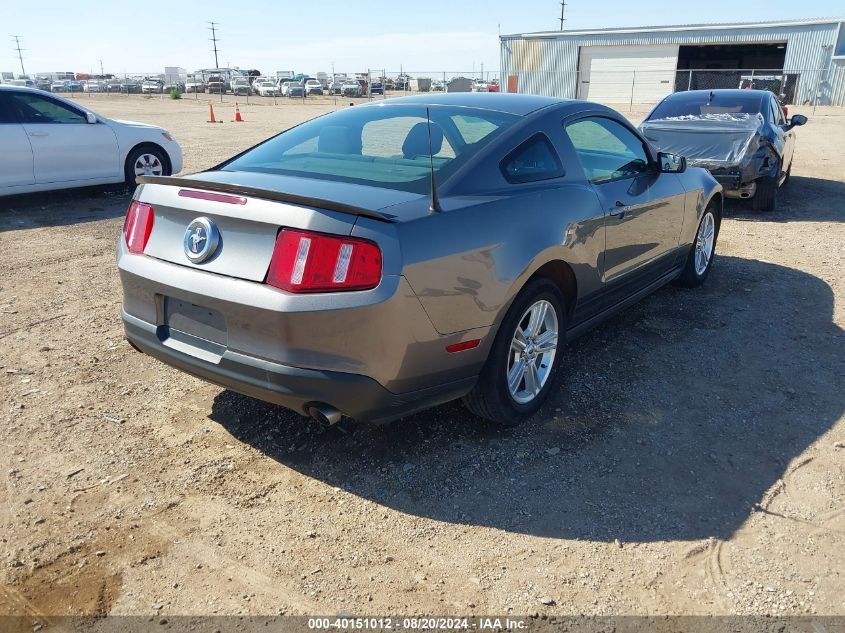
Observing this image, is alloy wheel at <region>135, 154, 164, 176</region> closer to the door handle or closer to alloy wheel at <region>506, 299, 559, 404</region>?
the door handle

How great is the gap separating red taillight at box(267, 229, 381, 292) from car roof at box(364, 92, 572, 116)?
5.28 feet

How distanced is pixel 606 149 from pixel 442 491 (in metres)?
2.56

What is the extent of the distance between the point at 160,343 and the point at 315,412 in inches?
34.4

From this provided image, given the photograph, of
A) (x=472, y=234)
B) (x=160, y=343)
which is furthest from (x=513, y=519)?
(x=160, y=343)

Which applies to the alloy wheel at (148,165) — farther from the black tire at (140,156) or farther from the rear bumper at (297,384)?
the rear bumper at (297,384)

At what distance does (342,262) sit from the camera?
275 centimetres

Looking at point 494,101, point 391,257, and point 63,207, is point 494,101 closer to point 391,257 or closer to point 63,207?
point 391,257

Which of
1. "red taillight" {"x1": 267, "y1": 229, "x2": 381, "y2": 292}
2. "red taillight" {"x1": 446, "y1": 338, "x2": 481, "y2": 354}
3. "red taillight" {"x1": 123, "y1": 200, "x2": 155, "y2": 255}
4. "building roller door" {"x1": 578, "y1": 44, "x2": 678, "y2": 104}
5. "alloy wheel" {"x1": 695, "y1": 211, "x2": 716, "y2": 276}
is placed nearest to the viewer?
"red taillight" {"x1": 267, "y1": 229, "x2": 381, "y2": 292}

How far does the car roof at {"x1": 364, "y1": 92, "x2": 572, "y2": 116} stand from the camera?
13.1 ft

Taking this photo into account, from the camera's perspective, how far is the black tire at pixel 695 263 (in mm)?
5727

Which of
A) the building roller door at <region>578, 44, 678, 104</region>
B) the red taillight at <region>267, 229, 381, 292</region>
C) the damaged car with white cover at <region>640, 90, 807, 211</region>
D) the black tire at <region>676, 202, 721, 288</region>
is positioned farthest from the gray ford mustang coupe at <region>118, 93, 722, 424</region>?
the building roller door at <region>578, 44, 678, 104</region>

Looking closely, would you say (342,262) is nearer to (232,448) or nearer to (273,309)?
(273,309)

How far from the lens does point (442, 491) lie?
313 centimetres

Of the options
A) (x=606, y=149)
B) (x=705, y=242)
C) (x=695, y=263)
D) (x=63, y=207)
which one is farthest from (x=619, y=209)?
(x=63, y=207)
